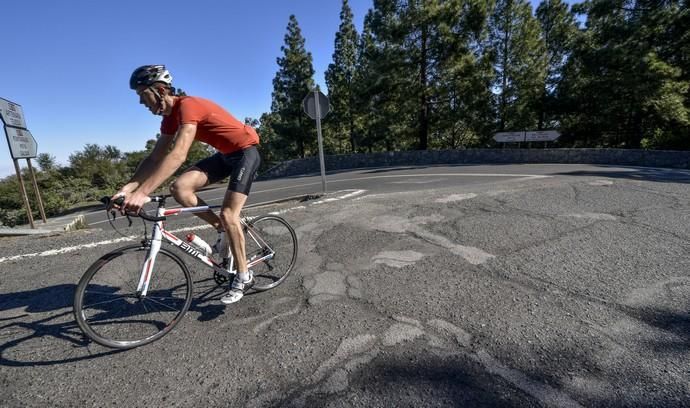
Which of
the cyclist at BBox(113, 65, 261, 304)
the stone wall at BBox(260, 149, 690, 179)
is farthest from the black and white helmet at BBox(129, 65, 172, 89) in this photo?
the stone wall at BBox(260, 149, 690, 179)

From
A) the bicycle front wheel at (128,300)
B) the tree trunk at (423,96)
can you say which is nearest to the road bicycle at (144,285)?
the bicycle front wheel at (128,300)

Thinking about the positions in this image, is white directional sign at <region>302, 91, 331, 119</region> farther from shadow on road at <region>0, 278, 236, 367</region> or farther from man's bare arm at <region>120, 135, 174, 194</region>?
shadow on road at <region>0, 278, 236, 367</region>

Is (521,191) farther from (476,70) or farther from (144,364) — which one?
(476,70)

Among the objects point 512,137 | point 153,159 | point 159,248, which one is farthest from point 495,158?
point 159,248

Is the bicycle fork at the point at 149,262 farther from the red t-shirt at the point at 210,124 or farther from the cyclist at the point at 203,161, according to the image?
the red t-shirt at the point at 210,124

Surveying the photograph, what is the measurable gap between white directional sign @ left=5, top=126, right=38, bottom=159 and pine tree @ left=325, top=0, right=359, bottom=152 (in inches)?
946

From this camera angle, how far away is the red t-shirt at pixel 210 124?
7.43 ft

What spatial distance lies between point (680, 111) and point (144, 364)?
25.4m

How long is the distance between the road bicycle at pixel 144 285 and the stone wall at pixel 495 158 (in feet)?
55.6

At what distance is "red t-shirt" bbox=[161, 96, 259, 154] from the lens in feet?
7.43

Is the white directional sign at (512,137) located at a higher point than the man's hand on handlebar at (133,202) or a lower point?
higher

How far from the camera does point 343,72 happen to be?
2878cm

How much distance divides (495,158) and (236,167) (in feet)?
59.0

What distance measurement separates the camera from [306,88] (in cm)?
2659
